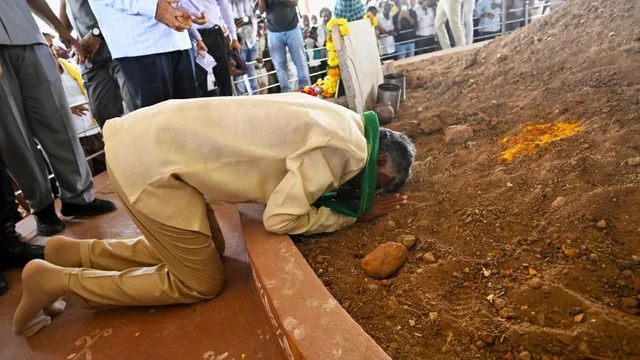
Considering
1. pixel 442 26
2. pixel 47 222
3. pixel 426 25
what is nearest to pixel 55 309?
pixel 47 222

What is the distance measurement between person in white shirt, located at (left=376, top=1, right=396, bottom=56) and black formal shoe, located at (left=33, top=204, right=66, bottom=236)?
7221 millimetres

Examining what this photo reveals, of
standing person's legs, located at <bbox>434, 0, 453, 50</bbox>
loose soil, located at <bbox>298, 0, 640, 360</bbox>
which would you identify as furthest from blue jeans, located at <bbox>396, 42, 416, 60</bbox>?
loose soil, located at <bbox>298, 0, 640, 360</bbox>

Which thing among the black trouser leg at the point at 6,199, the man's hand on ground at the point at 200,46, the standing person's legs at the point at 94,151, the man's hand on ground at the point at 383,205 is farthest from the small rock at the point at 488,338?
the standing person's legs at the point at 94,151

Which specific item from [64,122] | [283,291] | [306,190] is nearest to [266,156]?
[306,190]

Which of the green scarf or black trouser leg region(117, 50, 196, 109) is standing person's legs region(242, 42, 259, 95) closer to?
black trouser leg region(117, 50, 196, 109)

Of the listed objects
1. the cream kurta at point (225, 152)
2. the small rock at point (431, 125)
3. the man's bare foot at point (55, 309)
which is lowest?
the man's bare foot at point (55, 309)

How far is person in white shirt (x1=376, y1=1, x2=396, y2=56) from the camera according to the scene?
8.16 meters

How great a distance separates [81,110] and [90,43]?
1583 mm

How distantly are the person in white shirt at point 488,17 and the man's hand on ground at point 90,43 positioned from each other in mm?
7933

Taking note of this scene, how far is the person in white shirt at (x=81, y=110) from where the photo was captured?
427cm

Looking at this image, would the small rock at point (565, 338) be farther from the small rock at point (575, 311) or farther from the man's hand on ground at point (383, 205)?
the man's hand on ground at point (383, 205)

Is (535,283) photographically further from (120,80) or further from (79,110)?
(79,110)

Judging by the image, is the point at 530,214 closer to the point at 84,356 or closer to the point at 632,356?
the point at 632,356

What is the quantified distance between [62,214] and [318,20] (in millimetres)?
6571
